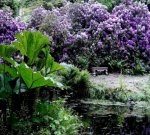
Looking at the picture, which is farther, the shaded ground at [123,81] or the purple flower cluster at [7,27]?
the purple flower cluster at [7,27]

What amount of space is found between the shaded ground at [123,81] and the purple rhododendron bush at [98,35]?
0.68 meters

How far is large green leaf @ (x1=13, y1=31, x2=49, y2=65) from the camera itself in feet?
27.7

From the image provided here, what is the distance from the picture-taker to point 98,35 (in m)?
16.1

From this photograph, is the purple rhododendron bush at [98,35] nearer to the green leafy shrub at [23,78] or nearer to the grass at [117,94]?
the grass at [117,94]

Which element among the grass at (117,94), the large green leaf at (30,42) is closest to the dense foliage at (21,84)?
the large green leaf at (30,42)

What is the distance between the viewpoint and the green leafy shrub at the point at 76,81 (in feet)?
42.0

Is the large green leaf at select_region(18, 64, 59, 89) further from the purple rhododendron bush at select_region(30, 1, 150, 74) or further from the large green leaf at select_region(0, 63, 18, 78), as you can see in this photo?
the purple rhododendron bush at select_region(30, 1, 150, 74)

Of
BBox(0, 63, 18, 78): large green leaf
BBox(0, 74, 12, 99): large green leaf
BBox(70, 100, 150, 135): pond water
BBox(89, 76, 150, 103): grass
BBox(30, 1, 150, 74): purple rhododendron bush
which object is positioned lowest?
BBox(70, 100, 150, 135): pond water

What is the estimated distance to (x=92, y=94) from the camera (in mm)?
12875

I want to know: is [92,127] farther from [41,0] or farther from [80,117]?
[41,0]

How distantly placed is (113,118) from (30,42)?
346cm

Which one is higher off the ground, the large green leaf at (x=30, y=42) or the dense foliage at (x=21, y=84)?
the large green leaf at (x=30, y=42)

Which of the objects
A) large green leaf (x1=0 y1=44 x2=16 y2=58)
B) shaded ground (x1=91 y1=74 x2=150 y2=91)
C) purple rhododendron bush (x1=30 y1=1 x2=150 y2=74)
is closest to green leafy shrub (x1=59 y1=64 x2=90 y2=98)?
shaded ground (x1=91 y1=74 x2=150 y2=91)

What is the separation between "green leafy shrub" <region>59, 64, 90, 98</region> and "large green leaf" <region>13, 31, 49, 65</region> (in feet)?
14.0
